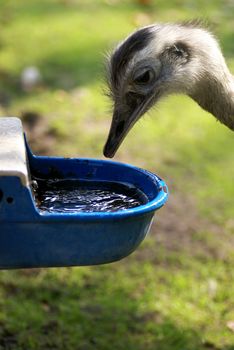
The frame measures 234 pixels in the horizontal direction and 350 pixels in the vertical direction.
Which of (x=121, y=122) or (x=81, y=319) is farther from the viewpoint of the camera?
(x=81, y=319)

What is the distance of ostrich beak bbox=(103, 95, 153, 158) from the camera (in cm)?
296

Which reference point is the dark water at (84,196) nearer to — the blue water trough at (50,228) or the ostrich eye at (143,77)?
the blue water trough at (50,228)

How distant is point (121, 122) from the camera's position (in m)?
3.04

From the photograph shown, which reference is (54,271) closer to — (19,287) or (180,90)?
(19,287)

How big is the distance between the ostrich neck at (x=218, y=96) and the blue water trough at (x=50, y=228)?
70cm

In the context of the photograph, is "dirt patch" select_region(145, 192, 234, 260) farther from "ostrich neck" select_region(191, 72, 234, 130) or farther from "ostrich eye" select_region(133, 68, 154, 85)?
"ostrich eye" select_region(133, 68, 154, 85)

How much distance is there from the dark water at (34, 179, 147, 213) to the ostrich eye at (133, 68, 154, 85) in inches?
16.8

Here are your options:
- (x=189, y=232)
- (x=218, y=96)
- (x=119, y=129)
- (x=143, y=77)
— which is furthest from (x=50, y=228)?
(x=189, y=232)

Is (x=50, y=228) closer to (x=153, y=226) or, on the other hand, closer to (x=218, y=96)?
(x=218, y=96)

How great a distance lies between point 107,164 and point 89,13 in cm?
505

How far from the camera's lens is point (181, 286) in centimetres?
390

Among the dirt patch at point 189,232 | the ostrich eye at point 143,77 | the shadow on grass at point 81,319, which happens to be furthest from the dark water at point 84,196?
the dirt patch at point 189,232

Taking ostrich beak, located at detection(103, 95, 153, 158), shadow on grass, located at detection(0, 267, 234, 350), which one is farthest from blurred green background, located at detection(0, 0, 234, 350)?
ostrich beak, located at detection(103, 95, 153, 158)

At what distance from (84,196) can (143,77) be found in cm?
55
